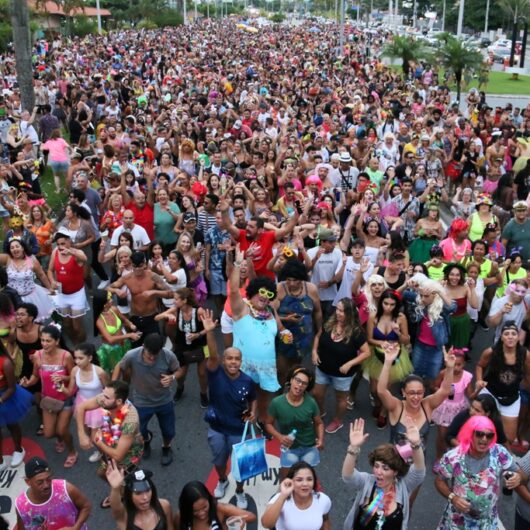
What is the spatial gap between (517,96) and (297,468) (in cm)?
3094

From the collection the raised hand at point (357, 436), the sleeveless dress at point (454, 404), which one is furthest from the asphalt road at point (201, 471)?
the raised hand at point (357, 436)

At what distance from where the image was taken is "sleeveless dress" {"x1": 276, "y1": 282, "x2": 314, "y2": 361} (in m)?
6.14

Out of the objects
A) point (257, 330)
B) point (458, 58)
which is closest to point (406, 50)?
point (458, 58)

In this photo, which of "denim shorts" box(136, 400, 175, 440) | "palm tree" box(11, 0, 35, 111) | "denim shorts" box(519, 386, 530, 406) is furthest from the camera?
"palm tree" box(11, 0, 35, 111)

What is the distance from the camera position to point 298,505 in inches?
158

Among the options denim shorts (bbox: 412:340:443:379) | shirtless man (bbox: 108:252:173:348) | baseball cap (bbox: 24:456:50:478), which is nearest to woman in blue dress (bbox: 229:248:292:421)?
shirtless man (bbox: 108:252:173:348)

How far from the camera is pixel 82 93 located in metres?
17.8

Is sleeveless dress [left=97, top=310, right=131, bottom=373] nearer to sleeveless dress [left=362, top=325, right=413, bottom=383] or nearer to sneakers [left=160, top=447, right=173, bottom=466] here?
sneakers [left=160, top=447, right=173, bottom=466]

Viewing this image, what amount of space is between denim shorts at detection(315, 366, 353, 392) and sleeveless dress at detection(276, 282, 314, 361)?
0.32 meters

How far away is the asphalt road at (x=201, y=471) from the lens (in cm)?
530

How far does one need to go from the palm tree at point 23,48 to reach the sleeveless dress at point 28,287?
1031 cm

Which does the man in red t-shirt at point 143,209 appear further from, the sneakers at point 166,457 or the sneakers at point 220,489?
the sneakers at point 220,489

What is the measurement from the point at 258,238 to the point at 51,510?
413 centimetres

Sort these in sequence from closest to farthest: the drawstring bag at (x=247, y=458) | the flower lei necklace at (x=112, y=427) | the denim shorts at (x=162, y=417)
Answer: the drawstring bag at (x=247, y=458) → the flower lei necklace at (x=112, y=427) → the denim shorts at (x=162, y=417)
